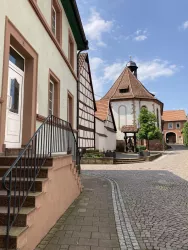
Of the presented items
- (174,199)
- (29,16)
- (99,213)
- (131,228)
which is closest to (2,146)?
(99,213)

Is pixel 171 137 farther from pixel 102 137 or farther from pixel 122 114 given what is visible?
pixel 102 137

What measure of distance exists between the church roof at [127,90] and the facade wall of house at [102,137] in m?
9.19

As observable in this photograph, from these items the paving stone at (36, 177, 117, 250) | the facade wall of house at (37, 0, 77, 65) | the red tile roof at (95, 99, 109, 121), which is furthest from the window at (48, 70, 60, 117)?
the red tile roof at (95, 99, 109, 121)

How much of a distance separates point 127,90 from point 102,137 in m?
15.8

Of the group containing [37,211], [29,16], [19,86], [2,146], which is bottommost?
[37,211]

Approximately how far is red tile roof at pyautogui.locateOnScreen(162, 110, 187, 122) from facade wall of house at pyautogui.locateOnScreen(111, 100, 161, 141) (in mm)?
31773

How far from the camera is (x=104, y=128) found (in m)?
26.5

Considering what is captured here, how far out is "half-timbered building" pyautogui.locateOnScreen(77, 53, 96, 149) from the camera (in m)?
17.2

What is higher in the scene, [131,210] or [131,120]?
[131,120]

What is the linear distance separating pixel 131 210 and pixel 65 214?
5.04ft

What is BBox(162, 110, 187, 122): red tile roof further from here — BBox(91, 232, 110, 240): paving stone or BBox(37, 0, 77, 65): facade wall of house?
BBox(91, 232, 110, 240): paving stone

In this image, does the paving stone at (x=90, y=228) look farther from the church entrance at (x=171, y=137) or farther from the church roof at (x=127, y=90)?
the church entrance at (x=171, y=137)

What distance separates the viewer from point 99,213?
5.03 metres

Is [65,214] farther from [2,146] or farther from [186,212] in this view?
[186,212]
